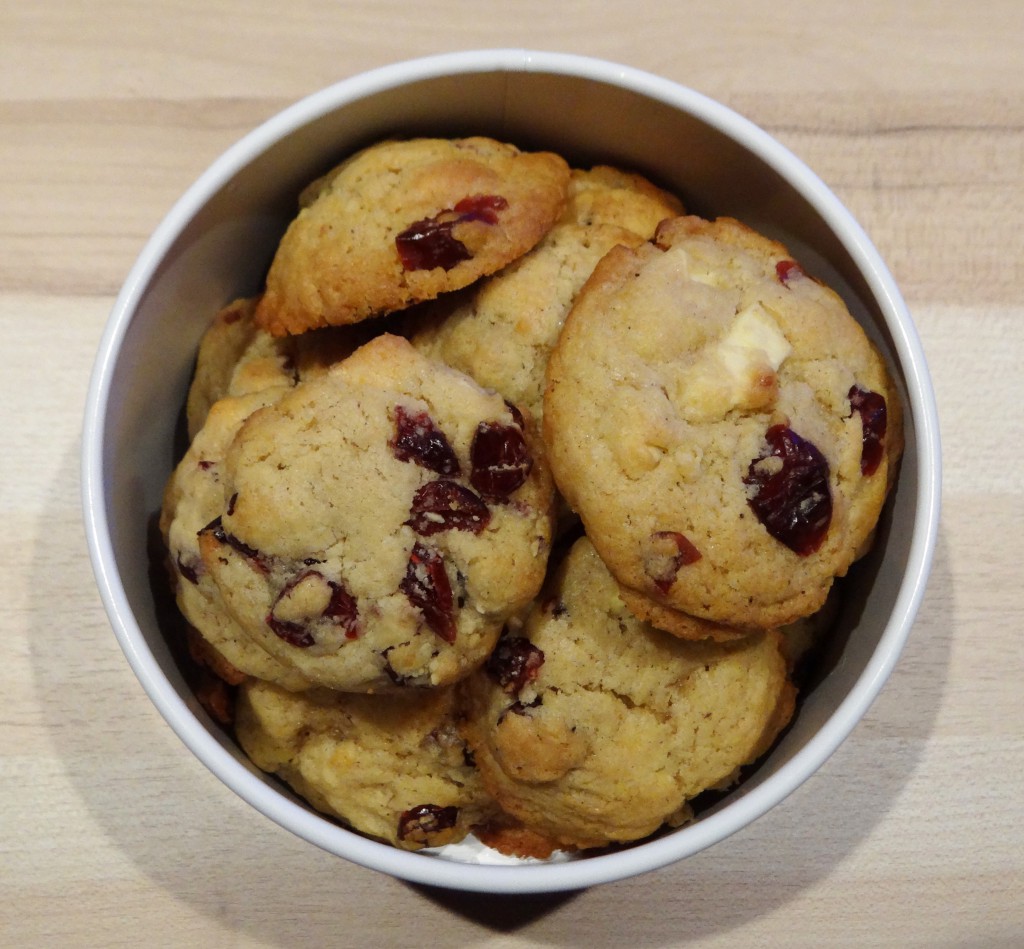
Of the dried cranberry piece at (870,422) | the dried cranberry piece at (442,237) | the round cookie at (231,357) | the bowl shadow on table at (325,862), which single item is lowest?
the bowl shadow on table at (325,862)

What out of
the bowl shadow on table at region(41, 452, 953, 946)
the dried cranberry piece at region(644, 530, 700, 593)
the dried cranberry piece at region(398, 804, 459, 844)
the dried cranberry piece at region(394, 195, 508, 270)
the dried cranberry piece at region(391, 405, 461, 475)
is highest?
the dried cranberry piece at region(394, 195, 508, 270)

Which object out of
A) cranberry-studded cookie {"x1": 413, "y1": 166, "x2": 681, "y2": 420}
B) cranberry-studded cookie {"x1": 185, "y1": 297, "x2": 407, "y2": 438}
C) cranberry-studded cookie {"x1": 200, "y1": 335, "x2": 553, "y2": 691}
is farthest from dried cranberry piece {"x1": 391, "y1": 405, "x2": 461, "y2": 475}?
cranberry-studded cookie {"x1": 185, "y1": 297, "x2": 407, "y2": 438}

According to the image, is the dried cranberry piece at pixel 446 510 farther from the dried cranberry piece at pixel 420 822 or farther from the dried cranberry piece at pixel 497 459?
the dried cranberry piece at pixel 420 822

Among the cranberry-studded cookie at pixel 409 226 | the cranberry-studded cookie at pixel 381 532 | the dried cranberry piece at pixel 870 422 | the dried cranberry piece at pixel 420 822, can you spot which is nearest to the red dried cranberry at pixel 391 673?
the cranberry-studded cookie at pixel 381 532

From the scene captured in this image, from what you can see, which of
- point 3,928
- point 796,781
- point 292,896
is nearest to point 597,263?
point 796,781

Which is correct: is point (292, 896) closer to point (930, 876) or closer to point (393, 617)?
point (393, 617)

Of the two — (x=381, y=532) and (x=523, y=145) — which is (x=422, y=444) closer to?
(x=381, y=532)

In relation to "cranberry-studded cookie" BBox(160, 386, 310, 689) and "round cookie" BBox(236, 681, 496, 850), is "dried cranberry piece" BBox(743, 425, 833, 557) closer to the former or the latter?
"round cookie" BBox(236, 681, 496, 850)
